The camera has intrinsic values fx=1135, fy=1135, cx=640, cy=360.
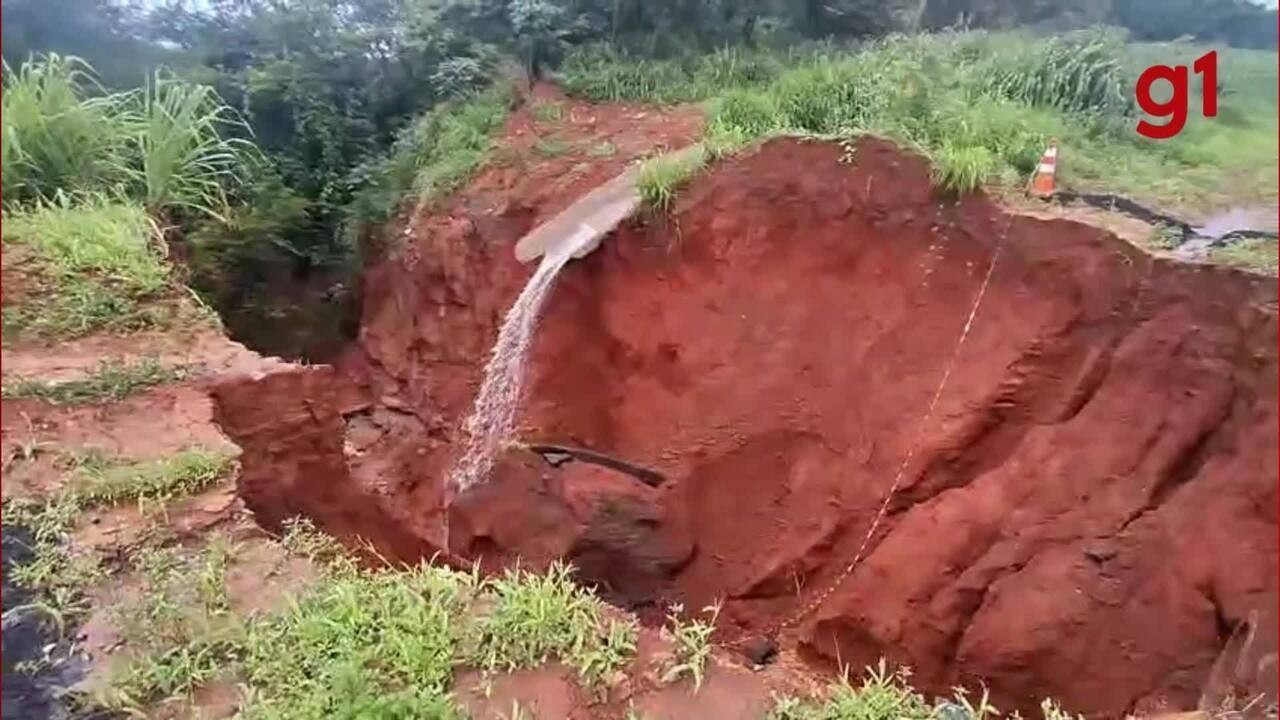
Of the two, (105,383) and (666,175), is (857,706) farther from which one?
(666,175)

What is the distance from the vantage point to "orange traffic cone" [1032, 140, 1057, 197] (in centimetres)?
447

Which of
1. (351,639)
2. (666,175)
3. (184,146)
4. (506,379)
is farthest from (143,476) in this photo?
(666,175)

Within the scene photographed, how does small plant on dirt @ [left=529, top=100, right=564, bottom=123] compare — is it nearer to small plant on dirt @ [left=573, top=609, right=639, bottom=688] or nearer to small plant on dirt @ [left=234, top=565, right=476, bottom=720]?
small plant on dirt @ [left=234, top=565, right=476, bottom=720]

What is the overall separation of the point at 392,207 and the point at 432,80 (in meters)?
0.80

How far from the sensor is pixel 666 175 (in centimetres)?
557

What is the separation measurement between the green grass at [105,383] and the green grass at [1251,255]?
3592mm

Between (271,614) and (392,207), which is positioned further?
(392,207)

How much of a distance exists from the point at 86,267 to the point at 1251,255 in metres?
3.82

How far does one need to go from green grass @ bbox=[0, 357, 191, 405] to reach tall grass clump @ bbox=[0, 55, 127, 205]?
607mm

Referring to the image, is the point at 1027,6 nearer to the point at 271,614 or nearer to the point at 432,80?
the point at 432,80

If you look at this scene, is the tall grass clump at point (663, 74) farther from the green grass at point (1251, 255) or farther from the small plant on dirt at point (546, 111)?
the green grass at point (1251, 255)

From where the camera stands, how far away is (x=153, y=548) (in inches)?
137

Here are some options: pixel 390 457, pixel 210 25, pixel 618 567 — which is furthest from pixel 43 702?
pixel 390 457

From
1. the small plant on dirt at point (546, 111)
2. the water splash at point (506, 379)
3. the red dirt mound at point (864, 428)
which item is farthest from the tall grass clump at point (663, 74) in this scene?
the water splash at point (506, 379)
